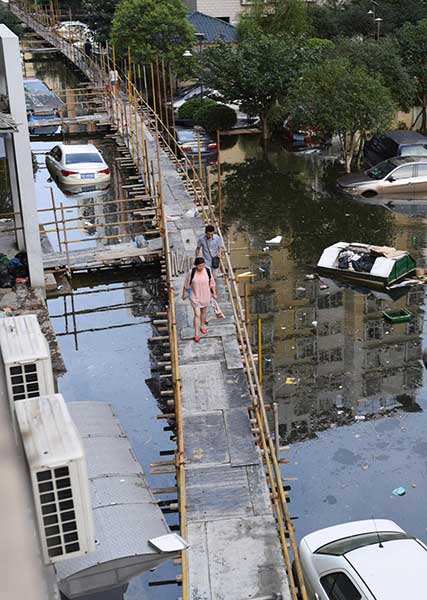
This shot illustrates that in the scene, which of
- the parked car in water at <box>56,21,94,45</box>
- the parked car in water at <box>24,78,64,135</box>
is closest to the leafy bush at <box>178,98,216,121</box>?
the parked car in water at <box>24,78,64,135</box>

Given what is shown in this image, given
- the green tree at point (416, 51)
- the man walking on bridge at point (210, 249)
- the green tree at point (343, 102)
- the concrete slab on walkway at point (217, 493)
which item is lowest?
the concrete slab on walkway at point (217, 493)

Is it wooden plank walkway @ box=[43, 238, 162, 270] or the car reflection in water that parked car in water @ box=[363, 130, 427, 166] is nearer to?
the car reflection in water

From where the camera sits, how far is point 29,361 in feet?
24.9

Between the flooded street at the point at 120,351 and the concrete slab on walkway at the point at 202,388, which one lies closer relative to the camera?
the concrete slab on walkway at the point at 202,388

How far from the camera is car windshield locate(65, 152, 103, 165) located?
2496cm

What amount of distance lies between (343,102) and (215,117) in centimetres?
756

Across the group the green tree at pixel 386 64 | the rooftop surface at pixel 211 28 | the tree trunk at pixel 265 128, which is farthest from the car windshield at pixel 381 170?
the rooftop surface at pixel 211 28

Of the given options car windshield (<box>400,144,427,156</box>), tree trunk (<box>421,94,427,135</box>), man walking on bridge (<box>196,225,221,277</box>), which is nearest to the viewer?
man walking on bridge (<box>196,225,221,277</box>)

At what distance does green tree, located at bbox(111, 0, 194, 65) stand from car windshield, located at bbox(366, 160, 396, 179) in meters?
14.4

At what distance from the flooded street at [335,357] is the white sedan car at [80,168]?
13.4 feet

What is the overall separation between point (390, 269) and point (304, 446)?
647cm

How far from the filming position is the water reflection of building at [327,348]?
40.8 ft

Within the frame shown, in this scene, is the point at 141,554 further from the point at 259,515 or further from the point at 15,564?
the point at 15,564

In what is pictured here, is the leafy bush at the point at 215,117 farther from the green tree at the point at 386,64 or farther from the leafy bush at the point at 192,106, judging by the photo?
the green tree at the point at 386,64
